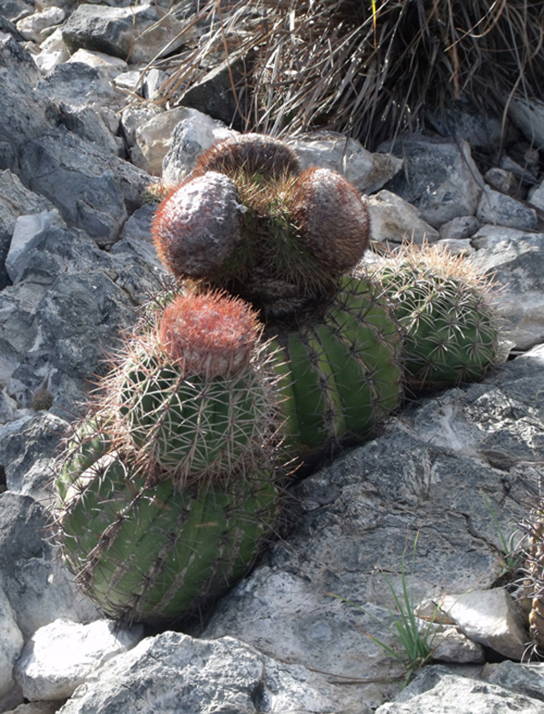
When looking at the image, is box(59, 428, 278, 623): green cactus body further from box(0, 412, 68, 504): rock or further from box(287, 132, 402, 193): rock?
box(287, 132, 402, 193): rock

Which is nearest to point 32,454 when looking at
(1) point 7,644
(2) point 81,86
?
(1) point 7,644

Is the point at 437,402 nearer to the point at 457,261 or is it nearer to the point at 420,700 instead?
the point at 457,261

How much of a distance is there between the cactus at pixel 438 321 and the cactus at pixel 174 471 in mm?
1180

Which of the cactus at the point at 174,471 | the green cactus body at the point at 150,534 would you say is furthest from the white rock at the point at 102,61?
the green cactus body at the point at 150,534

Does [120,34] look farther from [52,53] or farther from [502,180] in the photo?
[502,180]

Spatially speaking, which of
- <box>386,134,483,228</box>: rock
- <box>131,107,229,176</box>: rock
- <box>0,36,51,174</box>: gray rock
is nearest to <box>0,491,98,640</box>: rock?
<box>0,36,51,174</box>: gray rock

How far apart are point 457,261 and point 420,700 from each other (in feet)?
7.20

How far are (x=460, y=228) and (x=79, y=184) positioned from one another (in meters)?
2.34

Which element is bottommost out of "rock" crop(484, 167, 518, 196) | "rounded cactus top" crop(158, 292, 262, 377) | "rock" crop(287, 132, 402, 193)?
"rock" crop(484, 167, 518, 196)

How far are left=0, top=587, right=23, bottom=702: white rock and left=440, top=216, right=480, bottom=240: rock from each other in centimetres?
345

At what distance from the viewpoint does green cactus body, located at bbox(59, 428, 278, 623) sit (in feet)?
7.72

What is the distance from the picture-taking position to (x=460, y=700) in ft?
6.21

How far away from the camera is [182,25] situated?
269 inches

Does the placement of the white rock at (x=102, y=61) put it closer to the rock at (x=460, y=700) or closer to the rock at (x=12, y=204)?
the rock at (x=12, y=204)
